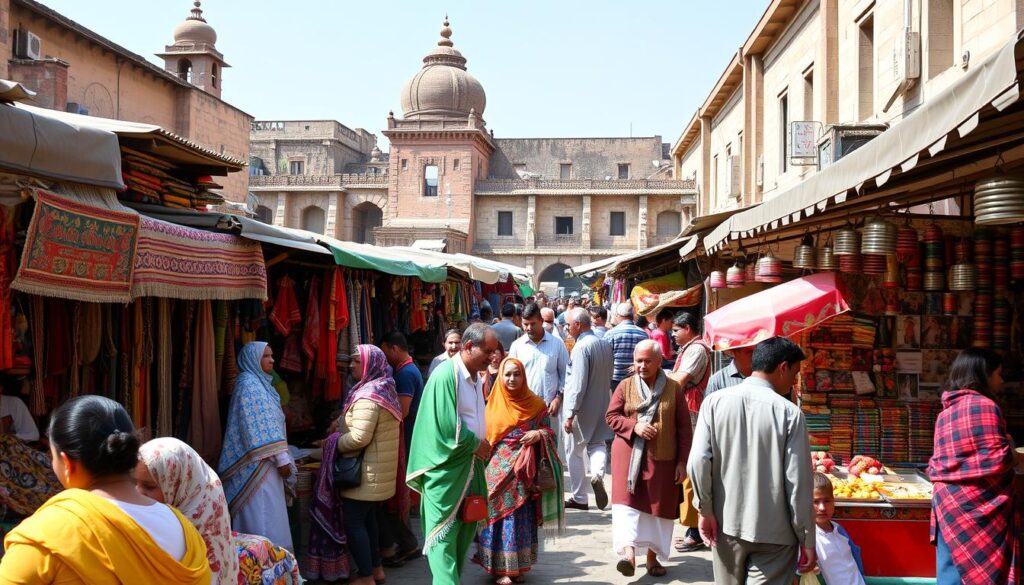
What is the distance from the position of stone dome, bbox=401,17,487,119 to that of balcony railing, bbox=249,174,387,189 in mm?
3320

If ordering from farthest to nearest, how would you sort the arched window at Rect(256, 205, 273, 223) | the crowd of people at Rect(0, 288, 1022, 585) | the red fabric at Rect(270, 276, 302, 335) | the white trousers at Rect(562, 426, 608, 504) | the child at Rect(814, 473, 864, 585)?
the arched window at Rect(256, 205, 273, 223)
the white trousers at Rect(562, 426, 608, 504)
the red fabric at Rect(270, 276, 302, 335)
the child at Rect(814, 473, 864, 585)
the crowd of people at Rect(0, 288, 1022, 585)

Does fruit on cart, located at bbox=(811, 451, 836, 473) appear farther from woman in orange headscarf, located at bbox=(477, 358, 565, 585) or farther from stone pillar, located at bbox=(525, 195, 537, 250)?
stone pillar, located at bbox=(525, 195, 537, 250)

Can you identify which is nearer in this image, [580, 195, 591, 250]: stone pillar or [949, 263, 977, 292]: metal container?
[949, 263, 977, 292]: metal container

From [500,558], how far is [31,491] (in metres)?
2.59

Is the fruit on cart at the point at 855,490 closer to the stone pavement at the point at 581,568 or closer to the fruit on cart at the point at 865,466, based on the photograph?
the fruit on cart at the point at 865,466

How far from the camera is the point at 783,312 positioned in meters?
5.33

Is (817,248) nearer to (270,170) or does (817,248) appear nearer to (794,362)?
(794,362)

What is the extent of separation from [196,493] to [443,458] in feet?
6.22

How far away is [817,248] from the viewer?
5980 millimetres

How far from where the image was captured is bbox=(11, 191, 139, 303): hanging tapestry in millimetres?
3650

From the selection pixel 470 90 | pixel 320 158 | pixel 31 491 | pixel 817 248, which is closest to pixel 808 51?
pixel 817 248

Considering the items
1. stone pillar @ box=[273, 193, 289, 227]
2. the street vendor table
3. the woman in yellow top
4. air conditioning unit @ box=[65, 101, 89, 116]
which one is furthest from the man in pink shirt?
stone pillar @ box=[273, 193, 289, 227]

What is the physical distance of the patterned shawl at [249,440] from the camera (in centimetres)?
465

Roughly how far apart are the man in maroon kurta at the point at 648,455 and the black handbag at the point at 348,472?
155cm
